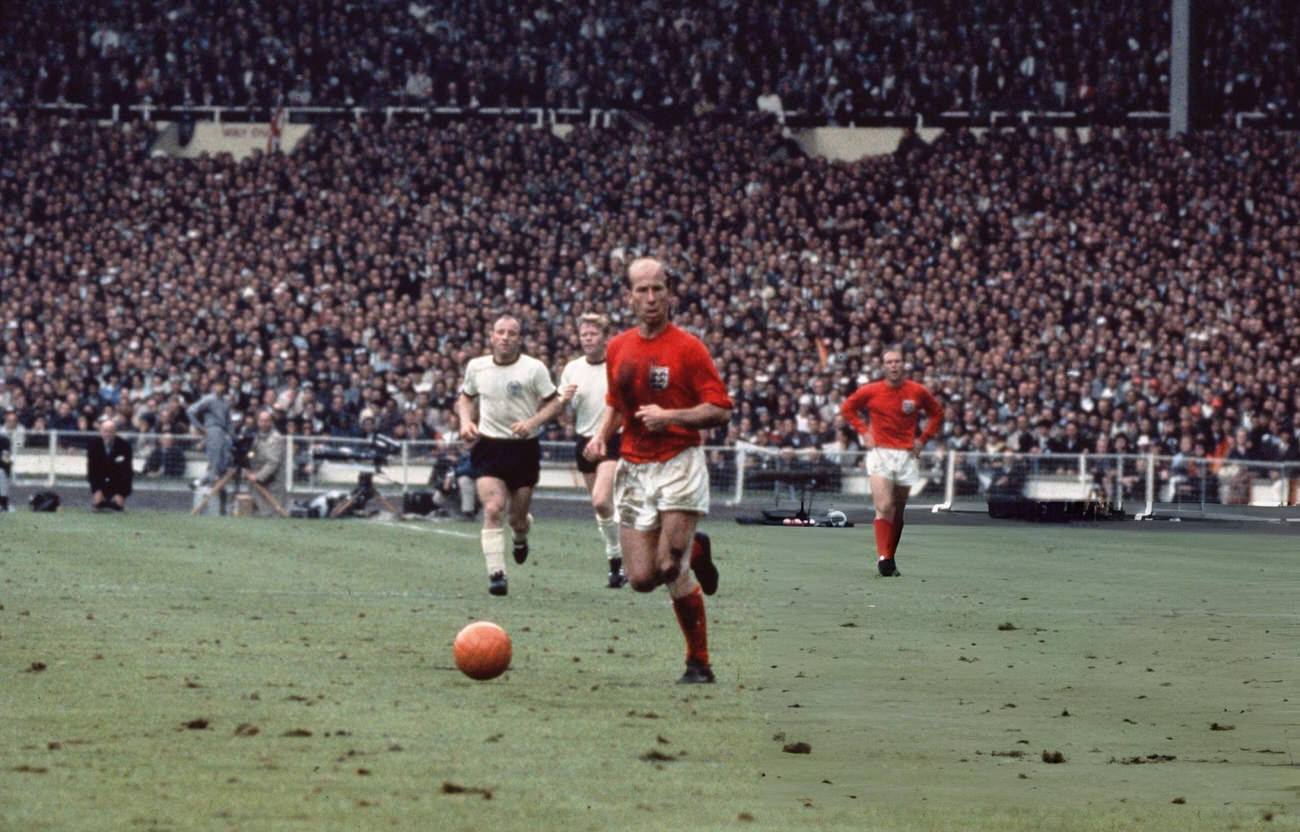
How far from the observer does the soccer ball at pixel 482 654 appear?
898 cm

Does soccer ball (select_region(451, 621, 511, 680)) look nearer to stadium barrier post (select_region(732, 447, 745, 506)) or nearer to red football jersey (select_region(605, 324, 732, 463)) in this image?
red football jersey (select_region(605, 324, 732, 463))

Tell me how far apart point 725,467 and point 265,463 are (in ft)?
20.9

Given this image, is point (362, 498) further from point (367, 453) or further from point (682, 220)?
point (682, 220)

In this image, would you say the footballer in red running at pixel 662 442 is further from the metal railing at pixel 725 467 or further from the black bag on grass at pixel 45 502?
the black bag on grass at pixel 45 502

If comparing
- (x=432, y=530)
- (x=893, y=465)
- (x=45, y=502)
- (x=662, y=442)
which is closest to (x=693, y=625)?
(x=662, y=442)

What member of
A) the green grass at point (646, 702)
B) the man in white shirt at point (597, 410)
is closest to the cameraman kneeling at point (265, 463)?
the green grass at point (646, 702)

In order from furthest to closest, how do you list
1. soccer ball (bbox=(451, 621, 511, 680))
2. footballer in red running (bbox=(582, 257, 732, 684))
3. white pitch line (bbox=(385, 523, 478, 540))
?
white pitch line (bbox=(385, 523, 478, 540)) < footballer in red running (bbox=(582, 257, 732, 684)) < soccer ball (bbox=(451, 621, 511, 680))

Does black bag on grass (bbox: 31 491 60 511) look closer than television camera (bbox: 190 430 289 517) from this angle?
Yes

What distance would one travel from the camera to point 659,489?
9414mm

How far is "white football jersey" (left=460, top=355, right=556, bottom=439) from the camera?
50.4 feet

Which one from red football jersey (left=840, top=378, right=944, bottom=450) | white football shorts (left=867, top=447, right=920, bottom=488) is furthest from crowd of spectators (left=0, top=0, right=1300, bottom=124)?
white football shorts (left=867, top=447, right=920, bottom=488)

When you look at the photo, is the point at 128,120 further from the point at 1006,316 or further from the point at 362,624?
the point at 362,624

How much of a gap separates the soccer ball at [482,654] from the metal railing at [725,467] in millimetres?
14931

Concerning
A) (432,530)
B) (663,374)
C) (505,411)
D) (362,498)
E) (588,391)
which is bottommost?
(432,530)
